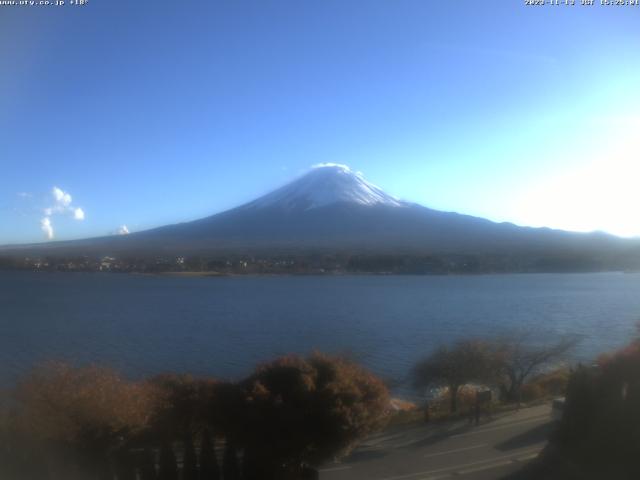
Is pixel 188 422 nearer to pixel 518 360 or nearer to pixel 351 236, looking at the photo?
pixel 518 360

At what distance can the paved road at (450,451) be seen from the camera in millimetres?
4266

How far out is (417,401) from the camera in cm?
837

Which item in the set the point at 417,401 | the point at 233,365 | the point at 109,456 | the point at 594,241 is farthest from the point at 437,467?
the point at 594,241

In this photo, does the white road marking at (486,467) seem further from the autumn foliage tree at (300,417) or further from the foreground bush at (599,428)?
the autumn foliage tree at (300,417)

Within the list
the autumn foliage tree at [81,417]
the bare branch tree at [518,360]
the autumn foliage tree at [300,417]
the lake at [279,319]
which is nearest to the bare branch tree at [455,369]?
the bare branch tree at [518,360]

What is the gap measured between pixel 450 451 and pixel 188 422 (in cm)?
231

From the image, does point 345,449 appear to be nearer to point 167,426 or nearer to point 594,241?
point 167,426

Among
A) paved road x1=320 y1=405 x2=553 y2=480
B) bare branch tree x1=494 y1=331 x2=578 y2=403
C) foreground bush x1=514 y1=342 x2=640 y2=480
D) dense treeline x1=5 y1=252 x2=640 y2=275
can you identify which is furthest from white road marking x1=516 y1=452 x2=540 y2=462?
dense treeline x1=5 y1=252 x2=640 y2=275

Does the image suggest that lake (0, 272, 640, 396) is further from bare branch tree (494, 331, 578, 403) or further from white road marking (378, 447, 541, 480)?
white road marking (378, 447, 541, 480)

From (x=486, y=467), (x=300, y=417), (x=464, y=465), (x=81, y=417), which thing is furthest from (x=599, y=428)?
(x=81, y=417)

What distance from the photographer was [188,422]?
4094 millimetres

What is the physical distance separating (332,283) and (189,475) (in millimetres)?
27919

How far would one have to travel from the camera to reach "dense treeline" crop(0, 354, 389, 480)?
11.7 feet

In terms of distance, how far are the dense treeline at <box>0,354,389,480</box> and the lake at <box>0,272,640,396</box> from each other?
18.0 ft
